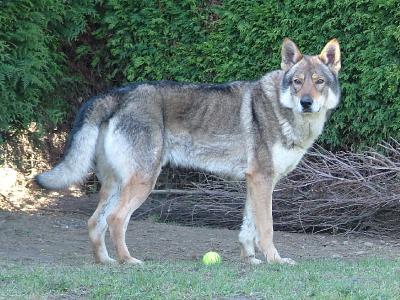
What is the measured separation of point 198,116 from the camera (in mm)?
8102

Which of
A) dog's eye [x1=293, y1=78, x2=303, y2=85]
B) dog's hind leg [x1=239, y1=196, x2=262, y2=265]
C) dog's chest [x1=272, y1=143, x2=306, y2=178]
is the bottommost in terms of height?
→ dog's hind leg [x1=239, y1=196, x2=262, y2=265]

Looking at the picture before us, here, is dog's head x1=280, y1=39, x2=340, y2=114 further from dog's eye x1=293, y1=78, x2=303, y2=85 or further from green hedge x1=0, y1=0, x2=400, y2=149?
green hedge x1=0, y1=0, x2=400, y2=149

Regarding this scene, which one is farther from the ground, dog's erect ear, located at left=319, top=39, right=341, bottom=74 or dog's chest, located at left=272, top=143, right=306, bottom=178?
dog's erect ear, located at left=319, top=39, right=341, bottom=74

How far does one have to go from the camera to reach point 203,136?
811cm

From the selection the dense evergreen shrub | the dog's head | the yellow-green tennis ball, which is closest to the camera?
the yellow-green tennis ball

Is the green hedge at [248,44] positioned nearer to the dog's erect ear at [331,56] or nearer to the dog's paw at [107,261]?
the dog's erect ear at [331,56]

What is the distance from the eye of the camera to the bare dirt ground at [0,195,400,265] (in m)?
8.57

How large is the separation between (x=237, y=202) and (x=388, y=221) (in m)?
1.94

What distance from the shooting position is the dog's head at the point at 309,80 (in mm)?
7800

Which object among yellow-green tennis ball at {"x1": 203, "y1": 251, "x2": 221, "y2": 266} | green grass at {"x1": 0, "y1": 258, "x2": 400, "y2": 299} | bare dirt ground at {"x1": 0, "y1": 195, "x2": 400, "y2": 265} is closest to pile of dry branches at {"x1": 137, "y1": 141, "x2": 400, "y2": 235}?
bare dirt ground at {"x1": 0, "y1": 195, "x2": 400, "y2": 265}

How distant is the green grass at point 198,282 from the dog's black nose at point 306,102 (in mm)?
1614

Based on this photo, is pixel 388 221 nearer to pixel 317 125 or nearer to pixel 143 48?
pixel 317 125

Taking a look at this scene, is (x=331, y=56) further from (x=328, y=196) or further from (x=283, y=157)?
(x=328, y=196)

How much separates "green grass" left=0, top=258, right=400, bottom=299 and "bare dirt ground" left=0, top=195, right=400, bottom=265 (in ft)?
4.67
